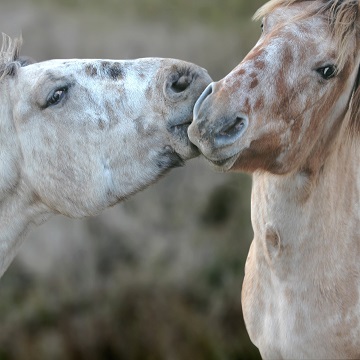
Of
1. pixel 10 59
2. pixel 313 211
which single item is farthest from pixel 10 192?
pixel 313 211

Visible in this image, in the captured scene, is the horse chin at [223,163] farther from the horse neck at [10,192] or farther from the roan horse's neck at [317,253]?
the horse neck at [10,192]

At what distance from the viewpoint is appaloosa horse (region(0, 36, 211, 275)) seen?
3.79m

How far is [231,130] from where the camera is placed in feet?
11.7

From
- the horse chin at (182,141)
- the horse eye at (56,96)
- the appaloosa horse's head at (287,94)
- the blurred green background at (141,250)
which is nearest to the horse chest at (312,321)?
the appaloosa horse's head at (287,94)

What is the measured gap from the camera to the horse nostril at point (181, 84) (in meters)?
3.66

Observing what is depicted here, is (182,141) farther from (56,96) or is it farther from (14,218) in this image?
(14,218)

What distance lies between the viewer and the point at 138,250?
366 inches

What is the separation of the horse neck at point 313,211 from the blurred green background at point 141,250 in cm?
410

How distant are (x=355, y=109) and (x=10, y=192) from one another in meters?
1.72

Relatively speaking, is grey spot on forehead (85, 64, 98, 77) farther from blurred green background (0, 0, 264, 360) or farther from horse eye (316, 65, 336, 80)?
blurred green background (0, 0, 264, 360)

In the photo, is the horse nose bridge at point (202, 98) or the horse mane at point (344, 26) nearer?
the horse nose bridge at point (202, 98)

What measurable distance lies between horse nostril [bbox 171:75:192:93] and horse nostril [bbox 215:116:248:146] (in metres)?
0.29

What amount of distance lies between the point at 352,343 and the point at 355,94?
127 centimetres

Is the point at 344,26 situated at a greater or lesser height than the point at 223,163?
greater
